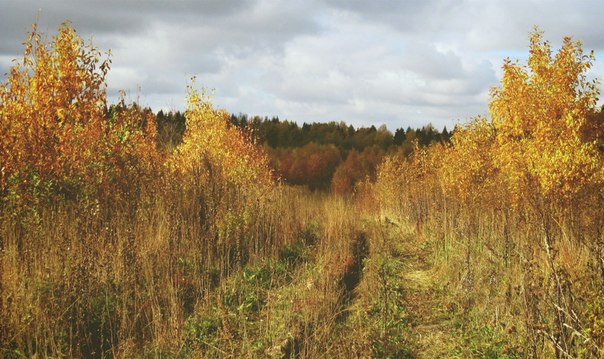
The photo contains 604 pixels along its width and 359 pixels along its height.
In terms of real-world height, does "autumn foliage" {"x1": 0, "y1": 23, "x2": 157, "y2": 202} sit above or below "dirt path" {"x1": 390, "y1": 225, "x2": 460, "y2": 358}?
above

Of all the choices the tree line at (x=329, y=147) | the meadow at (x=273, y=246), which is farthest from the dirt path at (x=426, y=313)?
the tree line at (x=329, y=147)

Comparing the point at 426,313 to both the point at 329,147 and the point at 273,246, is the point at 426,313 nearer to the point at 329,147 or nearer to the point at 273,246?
the point at 273,246

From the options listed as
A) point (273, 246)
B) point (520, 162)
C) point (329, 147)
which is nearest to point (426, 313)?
point (273, 246)

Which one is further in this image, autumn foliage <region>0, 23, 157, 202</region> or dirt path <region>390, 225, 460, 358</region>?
autumn foliage <region>0, 23, 157, 202</region>

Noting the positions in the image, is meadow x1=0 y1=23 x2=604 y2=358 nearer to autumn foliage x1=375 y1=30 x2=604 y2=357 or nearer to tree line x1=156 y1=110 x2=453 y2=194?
autumn foliage x1=375 y1=30 x2=604 y2=357

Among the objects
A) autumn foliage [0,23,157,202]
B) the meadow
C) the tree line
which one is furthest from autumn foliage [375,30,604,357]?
the tree line

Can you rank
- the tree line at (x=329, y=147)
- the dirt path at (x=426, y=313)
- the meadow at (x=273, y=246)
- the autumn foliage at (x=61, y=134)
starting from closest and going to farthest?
1. the meadow at (x=273, y=246)
2. the dirt path at (x=426, y=313)
3. the autumn foliage at (x=61, y=134)
4. the tree line at (x=329, y=147)

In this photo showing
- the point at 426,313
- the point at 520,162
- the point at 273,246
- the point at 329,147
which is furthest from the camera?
the point at 329,147

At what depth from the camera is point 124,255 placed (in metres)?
7.25

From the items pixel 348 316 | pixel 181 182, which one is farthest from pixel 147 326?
pixel 181 182

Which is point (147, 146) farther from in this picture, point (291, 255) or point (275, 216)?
point (291, 255)

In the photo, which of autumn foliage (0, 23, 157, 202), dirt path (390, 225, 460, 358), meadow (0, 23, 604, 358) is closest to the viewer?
meadow (0, 23, 604, 358)

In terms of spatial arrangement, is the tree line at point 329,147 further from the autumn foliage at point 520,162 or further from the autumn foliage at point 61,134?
the autumn foliage at point 61,134

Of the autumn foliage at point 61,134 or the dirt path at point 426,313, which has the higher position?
the autumn foliage at point 61,134
